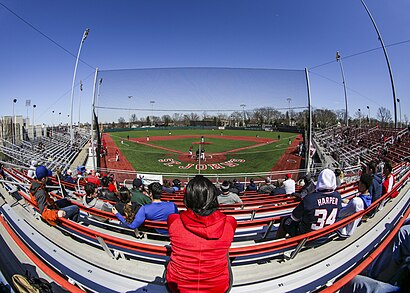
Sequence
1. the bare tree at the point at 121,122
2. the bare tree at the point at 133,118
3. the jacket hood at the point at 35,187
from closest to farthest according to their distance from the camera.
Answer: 1. the jacket hood at the point at 35,187
2. the bare tree at the point at 121,122
3. the bare tree at the point at 133,118

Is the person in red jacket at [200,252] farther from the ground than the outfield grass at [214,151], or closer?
farther from the ground

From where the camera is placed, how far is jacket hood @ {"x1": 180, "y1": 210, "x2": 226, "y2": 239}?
130cm

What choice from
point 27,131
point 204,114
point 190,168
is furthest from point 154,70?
point 27,131

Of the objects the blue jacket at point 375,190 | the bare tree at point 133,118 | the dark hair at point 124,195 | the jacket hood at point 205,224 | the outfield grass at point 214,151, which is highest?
the bare tree at point 133,118

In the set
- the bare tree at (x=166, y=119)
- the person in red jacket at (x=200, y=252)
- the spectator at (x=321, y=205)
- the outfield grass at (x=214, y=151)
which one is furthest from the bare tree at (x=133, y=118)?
the person in red jacket at (x=200, y=252)

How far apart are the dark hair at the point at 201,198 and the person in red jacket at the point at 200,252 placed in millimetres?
16

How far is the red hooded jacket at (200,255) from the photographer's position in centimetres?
129

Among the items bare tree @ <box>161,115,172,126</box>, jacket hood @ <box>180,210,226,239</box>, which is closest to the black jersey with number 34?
jacket hood @ <box>180,210,226,239</box>

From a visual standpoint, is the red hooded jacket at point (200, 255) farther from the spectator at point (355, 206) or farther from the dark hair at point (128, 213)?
the spectator at point (355, 206)

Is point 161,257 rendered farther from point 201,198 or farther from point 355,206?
point 355,206

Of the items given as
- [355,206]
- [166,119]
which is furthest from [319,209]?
[166,119]

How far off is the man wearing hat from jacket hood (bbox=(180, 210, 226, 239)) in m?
2.07

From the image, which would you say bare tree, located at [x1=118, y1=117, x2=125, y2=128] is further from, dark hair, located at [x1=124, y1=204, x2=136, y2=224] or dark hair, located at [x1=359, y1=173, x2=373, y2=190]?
dark hair, located at [x1=359, y1=173, x2=373, y2=190]

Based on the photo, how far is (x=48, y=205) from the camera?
2834mm
